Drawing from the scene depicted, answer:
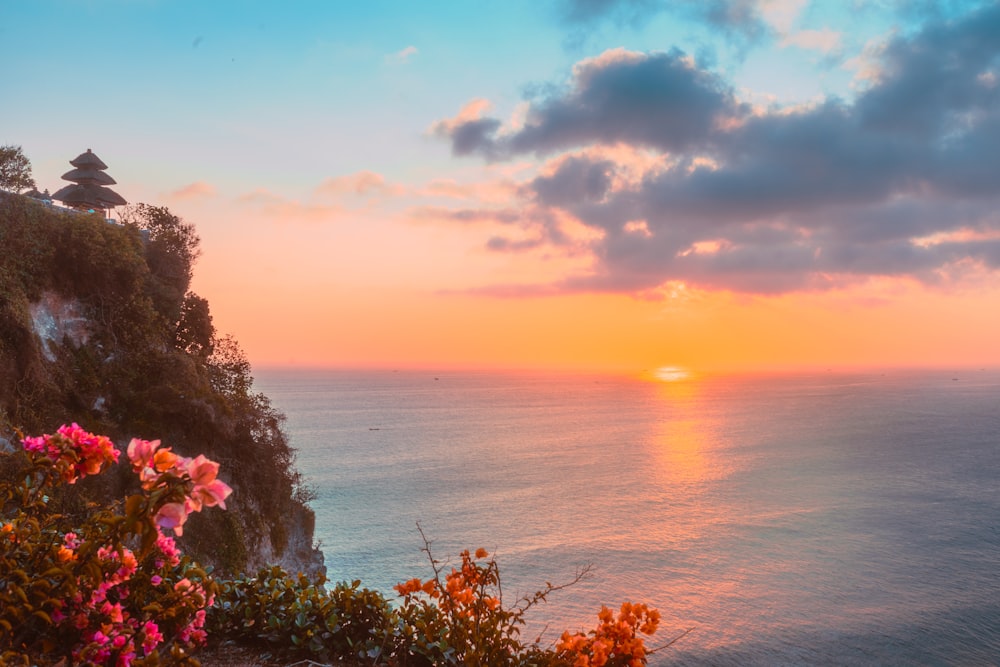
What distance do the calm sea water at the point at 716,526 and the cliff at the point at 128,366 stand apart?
22.0 m

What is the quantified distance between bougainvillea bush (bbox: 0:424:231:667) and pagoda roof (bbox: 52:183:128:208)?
33505mm

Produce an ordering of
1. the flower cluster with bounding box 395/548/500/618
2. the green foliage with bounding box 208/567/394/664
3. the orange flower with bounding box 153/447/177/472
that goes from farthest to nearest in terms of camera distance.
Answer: the green foliage with bounding box 208/567/394/664, the flower cluster with bounding box 395/548/500/618, the orange flower with bounding box 153/447/177/472

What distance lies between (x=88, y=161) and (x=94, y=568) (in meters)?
36.1

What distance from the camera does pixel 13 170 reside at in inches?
888

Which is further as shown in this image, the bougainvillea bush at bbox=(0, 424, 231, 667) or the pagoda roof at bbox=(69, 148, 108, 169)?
the pagoda roof at bbox=(69, 148, 108, 169)

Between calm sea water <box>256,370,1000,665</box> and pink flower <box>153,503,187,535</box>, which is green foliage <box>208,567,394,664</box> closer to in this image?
pink flower <box>153,503,187,535</box>

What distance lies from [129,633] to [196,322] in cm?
2747

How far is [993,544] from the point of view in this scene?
52.9 meters

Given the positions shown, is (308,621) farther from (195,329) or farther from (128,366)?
(195,329)

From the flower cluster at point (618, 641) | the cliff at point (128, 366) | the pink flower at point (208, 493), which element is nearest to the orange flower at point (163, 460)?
the pink flower at point (208, 493)

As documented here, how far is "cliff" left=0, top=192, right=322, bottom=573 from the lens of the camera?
2006 centimetres

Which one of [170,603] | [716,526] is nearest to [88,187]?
[170,603]

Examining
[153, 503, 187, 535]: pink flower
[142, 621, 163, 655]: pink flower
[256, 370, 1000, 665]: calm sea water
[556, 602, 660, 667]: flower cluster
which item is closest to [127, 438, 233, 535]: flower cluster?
[153, 503, 187, 535]: pink flower

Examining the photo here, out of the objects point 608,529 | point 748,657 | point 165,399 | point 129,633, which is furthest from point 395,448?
point 129,633
